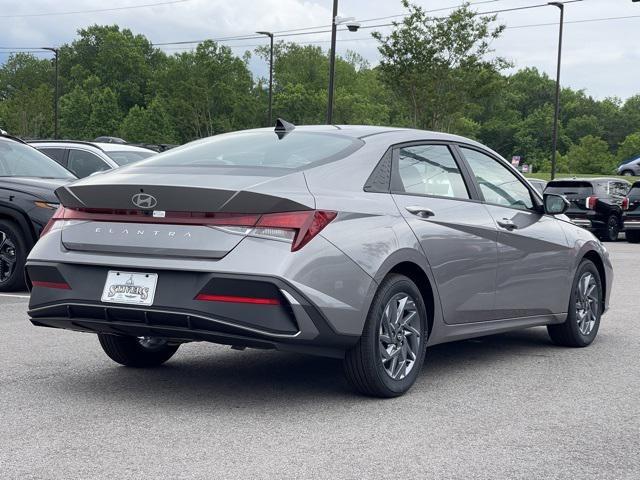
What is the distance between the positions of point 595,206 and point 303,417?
73.8 ft

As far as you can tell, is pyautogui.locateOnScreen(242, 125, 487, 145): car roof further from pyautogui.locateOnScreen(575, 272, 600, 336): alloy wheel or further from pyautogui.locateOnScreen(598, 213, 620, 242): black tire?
pyautogui.locateOnScreen(598, 213, 620, 242): black tire

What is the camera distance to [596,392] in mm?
6125

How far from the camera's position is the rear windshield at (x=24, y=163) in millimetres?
11602

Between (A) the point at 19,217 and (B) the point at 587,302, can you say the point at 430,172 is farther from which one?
(A) the point at 19,217

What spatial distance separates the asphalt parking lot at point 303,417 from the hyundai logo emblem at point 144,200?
1061 millimetres

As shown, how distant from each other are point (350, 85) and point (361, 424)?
117569 mm

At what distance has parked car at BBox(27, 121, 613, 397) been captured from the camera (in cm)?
507

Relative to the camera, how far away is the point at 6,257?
36.2 ft

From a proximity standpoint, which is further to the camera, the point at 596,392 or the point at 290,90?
the point at 290,90

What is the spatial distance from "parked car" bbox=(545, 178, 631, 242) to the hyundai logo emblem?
22.2 meters

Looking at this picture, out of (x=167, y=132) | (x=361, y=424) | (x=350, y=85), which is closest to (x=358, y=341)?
(x=361, y=424)

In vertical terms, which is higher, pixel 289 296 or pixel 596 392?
pixel 289 296

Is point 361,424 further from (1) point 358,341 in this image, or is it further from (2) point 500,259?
(2) point 500,259

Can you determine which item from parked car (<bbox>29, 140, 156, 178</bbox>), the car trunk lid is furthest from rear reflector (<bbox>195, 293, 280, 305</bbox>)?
parked car (<bbox>29, 140, 156, 178</bbox>)
